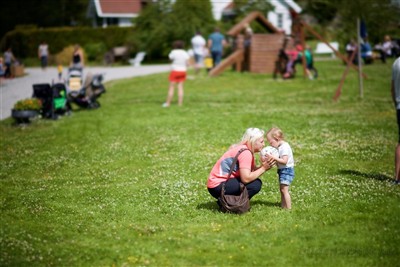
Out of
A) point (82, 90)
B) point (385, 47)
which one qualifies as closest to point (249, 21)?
point (385, 47)

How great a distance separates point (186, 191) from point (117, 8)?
2380 inches

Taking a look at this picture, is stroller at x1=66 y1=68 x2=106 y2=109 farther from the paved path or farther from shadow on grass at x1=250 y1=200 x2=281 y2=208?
shadow on grass at x1=250 y1=200 x2=281 y2=208

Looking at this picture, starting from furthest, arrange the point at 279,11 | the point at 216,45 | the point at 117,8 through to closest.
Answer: the point at 117,8 → the point at 279,11 → the point at 216,45

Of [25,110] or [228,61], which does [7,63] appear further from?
[25,110]

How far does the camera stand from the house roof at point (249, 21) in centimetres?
3912

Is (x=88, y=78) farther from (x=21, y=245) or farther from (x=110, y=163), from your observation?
(x=21, y=245)

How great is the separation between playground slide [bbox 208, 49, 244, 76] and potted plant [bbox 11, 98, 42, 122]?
1596 centimetres

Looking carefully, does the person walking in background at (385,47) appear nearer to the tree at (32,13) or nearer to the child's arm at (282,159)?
the child's arm at (282,159)

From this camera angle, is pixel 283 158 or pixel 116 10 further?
pixel 116 10

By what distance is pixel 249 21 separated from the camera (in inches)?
1590

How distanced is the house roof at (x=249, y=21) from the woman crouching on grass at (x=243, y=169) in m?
28.7

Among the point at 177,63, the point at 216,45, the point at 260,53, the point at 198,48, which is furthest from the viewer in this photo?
the point at 198,48

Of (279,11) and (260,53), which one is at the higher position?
(279,11)

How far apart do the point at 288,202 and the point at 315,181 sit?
216 cm
